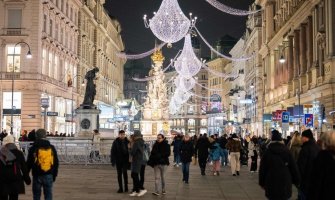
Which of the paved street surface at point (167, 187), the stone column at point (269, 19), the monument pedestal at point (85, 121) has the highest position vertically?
the stone column at point (269, 19)

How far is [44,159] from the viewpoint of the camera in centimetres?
1130

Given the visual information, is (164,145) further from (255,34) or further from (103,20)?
(103,20)

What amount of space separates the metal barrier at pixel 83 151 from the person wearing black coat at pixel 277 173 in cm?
1927

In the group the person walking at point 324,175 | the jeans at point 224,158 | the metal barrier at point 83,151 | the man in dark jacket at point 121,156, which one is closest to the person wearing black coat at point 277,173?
the person walking at point 324,175

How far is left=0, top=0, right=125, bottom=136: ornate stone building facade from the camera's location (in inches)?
2153

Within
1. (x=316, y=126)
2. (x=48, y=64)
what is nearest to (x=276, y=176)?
(x=316, y=126)

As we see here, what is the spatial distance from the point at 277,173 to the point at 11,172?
192 inches

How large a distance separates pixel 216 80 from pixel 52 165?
456ft

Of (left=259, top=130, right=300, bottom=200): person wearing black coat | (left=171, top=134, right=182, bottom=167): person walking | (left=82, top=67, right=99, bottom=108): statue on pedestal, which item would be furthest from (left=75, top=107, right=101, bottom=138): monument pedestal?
(left=259, top=130, right=300, bottom=200): person wearing black coat

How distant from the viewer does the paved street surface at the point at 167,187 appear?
16.3 meters

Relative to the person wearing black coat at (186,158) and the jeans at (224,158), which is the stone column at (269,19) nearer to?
the jeans at (224,158)

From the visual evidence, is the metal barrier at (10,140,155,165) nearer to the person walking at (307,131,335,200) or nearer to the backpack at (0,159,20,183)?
the backpack at (0,159,20,183)

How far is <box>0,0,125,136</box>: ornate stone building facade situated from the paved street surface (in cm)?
2323

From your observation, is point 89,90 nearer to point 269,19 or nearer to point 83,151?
point 83,151
